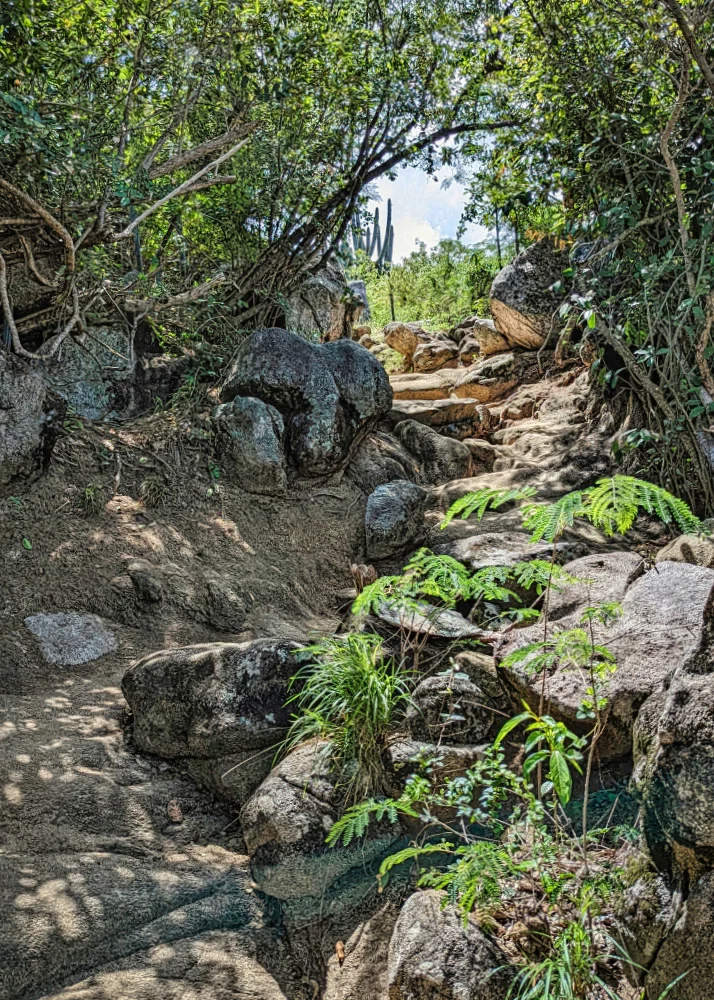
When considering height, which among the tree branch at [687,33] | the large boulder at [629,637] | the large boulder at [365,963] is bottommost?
the large boulder at [365,963]

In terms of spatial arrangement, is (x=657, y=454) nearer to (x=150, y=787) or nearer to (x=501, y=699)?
(x=501, y=699)

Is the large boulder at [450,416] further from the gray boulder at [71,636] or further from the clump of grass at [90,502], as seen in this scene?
the gray boulder at [71,636]

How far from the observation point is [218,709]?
302 centimetres

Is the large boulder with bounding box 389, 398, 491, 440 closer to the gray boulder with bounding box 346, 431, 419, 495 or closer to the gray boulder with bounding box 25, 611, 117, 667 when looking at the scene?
the gray boulder with bounding box 346, 431, 419, 495

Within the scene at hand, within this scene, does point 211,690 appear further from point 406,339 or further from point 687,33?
point 406,339

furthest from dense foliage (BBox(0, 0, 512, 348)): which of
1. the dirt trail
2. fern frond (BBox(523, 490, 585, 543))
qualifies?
fern frond (BBox(523, 490, 585, 543))

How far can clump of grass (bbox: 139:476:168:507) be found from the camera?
5.54m

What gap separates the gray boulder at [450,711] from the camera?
2801 millimetres

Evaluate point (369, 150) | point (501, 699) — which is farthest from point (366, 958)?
point (369, 150)

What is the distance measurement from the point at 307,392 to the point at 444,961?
220 inches

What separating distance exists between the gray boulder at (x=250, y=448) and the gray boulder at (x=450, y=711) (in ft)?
12.1

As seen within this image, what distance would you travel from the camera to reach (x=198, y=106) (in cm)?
618

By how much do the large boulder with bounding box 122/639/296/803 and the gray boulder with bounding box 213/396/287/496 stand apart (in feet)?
9.99

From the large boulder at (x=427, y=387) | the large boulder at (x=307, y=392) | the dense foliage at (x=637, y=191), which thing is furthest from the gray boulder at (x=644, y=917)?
the large boulder at (x=427, y=387)
